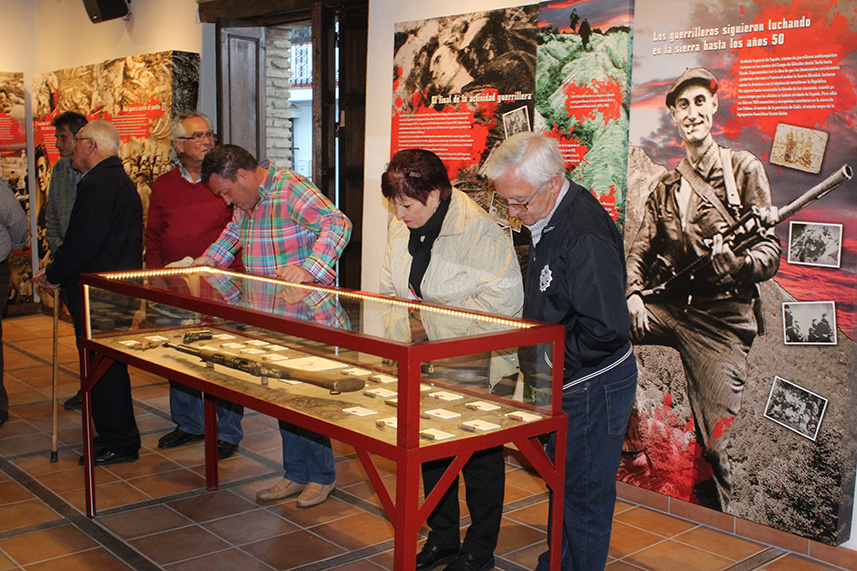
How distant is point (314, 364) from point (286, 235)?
136 cm

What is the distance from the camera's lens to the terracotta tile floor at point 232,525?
3570mm

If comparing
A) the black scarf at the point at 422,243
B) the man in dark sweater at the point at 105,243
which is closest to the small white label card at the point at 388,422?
the black scarf at the point at 422,243

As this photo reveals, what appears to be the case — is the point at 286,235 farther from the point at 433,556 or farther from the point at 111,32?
the point at 111,32

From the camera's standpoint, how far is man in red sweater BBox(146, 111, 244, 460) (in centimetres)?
495

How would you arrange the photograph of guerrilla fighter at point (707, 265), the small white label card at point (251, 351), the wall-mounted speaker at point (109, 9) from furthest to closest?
1. the wall-mounted speaker at point (109, 9)
2. the photograph of guerrilla fighter at point (707, 265)
3. the small white label card at point (251, 351)

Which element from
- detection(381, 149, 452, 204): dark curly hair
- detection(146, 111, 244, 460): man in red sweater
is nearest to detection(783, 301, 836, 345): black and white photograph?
detection(381, 149, 452, 204): dark curly hair

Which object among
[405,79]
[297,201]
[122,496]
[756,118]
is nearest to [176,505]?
[122,496]

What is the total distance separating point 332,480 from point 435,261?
61.6 inches

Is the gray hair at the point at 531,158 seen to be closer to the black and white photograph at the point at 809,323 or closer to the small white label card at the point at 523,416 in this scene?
the small white label card at the point at 523,416

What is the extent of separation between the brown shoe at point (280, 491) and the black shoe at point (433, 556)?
39.5 inches

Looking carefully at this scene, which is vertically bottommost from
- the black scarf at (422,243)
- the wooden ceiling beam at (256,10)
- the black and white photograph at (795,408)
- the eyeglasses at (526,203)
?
the black and white photograph at (795,408)

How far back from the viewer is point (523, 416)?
2545 mm

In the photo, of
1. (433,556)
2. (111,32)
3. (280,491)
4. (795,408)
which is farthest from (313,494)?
(111,32)

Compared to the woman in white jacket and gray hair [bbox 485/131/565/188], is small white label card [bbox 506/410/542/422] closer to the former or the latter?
the woman in white jacket
